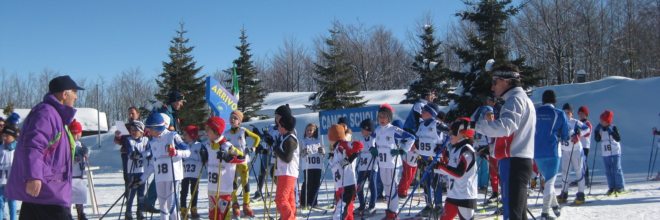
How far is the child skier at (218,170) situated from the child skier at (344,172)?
1361mm

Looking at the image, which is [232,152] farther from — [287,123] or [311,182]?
[311,182]

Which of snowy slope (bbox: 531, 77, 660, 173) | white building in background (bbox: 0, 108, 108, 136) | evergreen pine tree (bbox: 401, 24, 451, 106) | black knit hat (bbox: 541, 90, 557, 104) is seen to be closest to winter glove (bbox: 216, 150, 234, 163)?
black knit hat (bbox: 541, 90, 557, 104)

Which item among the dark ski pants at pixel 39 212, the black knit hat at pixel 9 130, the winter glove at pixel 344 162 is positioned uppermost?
the black knit hat at pixel 9 130

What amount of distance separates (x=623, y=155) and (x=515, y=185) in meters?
13.2

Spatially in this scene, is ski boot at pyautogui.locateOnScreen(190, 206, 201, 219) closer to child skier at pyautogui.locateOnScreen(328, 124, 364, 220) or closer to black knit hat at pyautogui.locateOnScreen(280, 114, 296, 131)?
black knit hat at pyautogui.locateOnScreen(280, 114, 296, 131)

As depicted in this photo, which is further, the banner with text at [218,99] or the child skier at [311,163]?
the banner with text at [218,99]

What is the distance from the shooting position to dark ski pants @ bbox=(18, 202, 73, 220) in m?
3.59

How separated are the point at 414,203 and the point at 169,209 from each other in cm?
454

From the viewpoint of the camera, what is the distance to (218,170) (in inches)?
253

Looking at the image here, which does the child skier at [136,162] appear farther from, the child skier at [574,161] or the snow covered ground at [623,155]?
the child skier at [574,161]

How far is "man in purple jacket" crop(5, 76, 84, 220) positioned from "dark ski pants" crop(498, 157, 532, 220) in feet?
12.3

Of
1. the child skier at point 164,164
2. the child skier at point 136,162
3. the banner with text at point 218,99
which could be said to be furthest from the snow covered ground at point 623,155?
the banner with text at point 218,99

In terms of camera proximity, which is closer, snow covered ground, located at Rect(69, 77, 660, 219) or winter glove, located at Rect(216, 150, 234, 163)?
winter glove, located at Rect(216, 150, 234, 163)

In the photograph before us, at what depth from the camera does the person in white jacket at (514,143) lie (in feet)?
12.9
